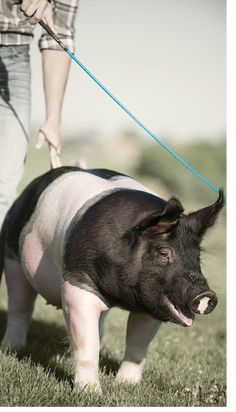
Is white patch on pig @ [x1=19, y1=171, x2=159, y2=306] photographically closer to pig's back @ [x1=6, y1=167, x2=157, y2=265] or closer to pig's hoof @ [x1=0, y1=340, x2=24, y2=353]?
pig's back @ [x1=6, y1=167, x2=157, y2=265]

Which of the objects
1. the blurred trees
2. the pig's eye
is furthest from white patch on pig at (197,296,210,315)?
the blurred trees

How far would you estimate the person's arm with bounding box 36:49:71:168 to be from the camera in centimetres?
511

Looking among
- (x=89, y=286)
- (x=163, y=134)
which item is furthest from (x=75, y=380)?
(x=163, y=134)

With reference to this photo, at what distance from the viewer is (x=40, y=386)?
14.1 feet

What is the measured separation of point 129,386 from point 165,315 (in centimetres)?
75

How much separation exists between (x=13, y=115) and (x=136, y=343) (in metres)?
1.53

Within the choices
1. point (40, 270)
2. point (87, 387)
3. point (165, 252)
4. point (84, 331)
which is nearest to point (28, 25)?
point (40, 270)

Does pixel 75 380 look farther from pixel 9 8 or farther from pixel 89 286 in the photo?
pixel 9 8

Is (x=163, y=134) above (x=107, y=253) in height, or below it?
below

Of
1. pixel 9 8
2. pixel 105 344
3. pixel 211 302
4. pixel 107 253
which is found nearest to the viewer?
pixel 211 302

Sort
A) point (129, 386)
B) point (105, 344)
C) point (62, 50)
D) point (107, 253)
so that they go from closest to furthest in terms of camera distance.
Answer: point (107, 253) → point (129, 386) → point (62, 50) → point (105, 344)

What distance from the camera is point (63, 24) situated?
5.24m

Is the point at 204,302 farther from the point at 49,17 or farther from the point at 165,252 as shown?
the point at 49,17
